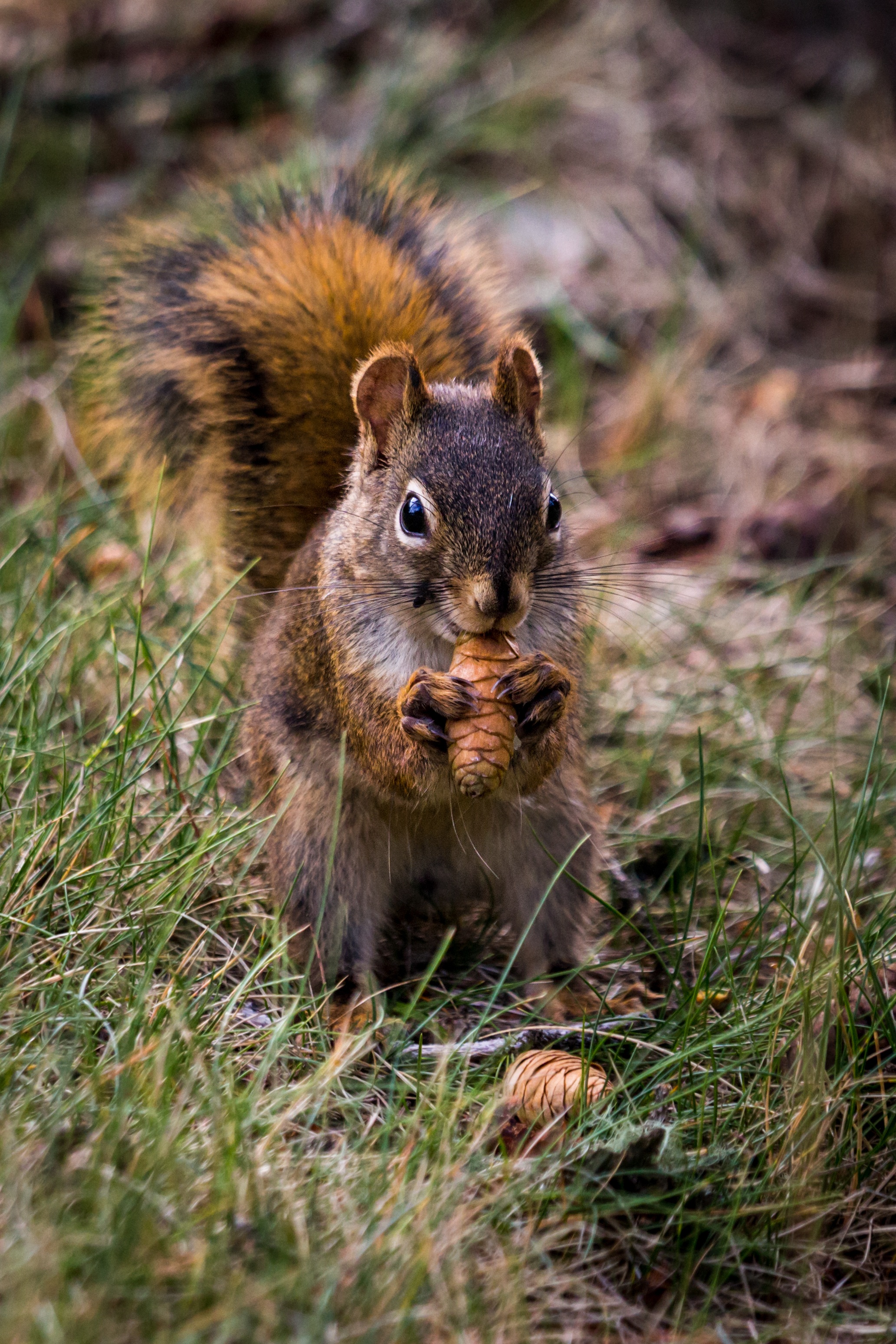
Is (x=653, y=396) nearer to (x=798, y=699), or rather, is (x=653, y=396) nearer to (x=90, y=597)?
(x=798, y=699)

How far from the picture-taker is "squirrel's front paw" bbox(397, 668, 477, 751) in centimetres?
213

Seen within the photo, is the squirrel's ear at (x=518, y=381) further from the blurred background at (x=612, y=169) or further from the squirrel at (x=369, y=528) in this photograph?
the blurred background at (x=612, y=169)

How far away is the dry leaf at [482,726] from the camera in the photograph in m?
2.13

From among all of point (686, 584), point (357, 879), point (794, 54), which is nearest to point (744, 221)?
point (794, 54)

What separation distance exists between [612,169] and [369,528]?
11.8ft

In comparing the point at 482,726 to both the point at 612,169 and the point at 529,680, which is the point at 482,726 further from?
the point at 612,169

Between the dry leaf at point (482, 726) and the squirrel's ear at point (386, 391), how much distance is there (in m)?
0.44

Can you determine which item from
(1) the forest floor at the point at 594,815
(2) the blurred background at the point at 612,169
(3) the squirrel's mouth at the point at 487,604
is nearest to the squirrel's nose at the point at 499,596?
(3) the squirrel's mouth at the point at 487,604

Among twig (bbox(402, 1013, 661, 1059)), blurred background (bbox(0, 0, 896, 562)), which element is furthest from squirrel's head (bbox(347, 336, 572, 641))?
blurred background (bbox(0, 0, 896, 562))

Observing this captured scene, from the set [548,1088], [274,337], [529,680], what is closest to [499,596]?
[529,680]

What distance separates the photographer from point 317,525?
2666 mm

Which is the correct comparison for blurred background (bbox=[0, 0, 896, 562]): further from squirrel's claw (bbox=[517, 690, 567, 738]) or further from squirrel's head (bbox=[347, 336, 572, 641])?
squirrel's claw (bbox=[517, 690, 567, 738])

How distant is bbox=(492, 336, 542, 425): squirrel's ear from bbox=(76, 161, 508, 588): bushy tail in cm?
33

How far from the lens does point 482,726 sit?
83.8 inches
